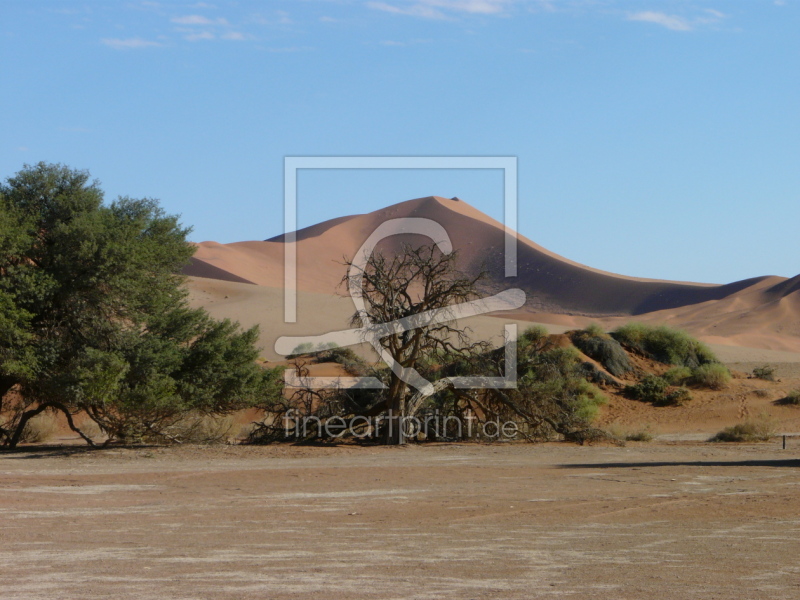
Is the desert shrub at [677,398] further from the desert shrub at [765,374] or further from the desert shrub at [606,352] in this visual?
the desert shrub at [765,374]

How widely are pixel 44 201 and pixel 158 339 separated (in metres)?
4.53

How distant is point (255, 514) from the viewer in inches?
447

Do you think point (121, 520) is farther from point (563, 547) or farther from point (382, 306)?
point (382, 306)

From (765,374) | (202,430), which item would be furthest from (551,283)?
(202,430)

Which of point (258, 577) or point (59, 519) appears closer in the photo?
point (258, 577)

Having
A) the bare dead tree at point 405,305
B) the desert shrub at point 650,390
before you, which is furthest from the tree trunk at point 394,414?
the desert shrub at point 650,390

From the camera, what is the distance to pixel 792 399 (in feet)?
106

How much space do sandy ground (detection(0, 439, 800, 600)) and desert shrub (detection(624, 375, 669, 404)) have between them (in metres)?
14.6

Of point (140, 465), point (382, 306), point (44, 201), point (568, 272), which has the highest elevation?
point (568, 272)

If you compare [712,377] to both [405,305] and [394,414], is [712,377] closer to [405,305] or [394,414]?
[405,305]

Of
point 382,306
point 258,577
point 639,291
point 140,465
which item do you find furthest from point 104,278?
point 639,291

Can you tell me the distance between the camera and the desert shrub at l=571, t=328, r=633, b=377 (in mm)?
37594

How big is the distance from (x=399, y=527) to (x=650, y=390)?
2562 centimetres

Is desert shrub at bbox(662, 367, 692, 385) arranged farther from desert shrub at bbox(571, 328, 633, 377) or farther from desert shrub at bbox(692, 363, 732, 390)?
desert shrub at bbox(571, 328, 633, 377)
